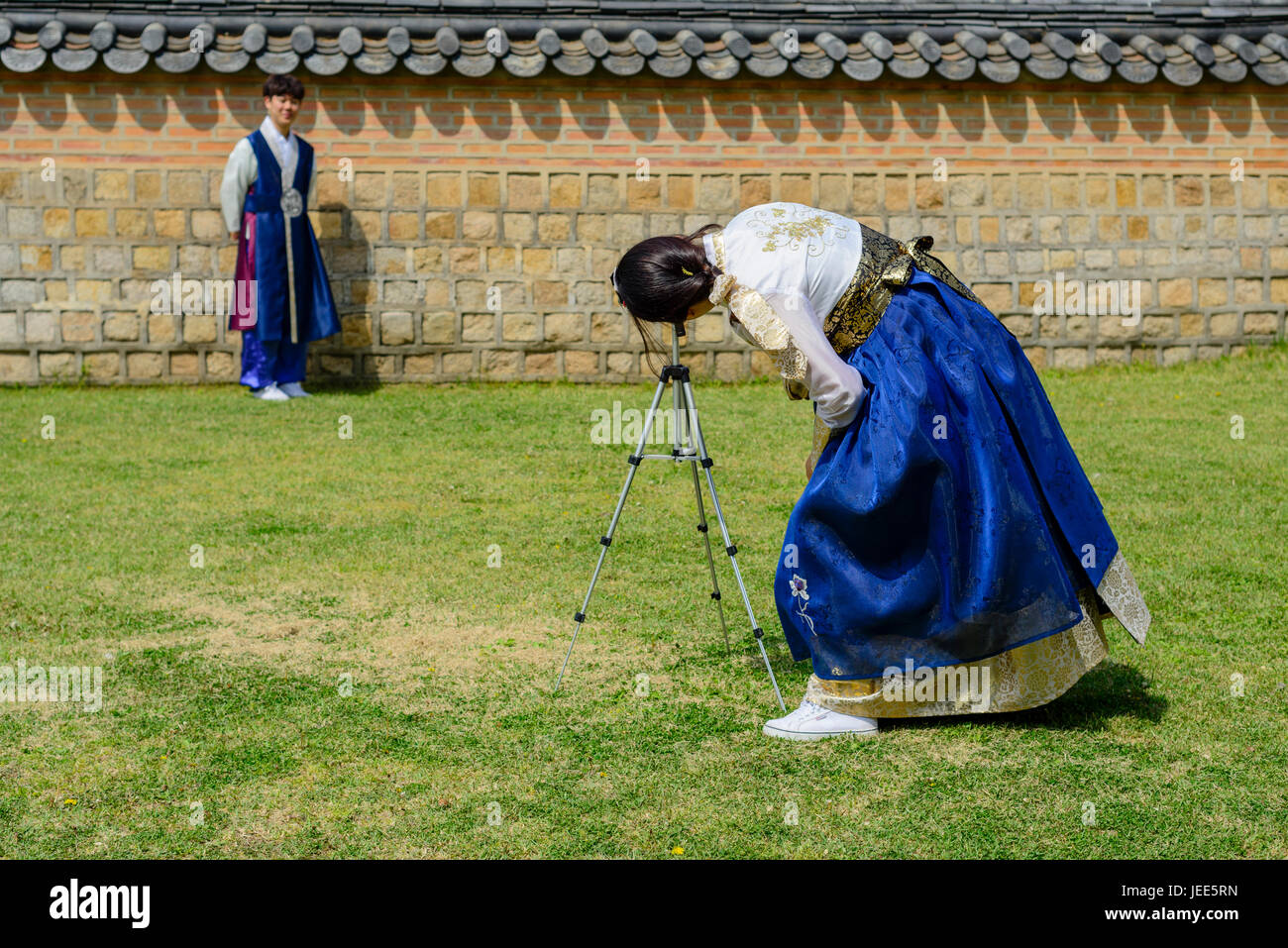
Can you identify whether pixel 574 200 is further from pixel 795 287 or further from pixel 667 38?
pixel 795 287

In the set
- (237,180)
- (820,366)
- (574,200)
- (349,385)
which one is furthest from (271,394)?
(820,366)

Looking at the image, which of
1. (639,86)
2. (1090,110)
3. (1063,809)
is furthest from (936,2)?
(1063,809)

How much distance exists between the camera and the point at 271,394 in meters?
11.0

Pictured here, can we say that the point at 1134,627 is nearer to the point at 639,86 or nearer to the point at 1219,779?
the point at 1219,779

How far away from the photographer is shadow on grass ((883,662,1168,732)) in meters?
4.79

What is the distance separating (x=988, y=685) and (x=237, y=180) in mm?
7819

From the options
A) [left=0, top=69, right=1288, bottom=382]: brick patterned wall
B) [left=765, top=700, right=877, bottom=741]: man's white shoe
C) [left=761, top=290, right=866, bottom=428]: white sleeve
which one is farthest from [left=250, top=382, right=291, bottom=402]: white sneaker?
→ [left=761, top=290, right=866, bottom=428]: white sleeve

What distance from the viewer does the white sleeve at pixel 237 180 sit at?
10.8 m

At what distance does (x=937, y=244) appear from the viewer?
11.9 metres

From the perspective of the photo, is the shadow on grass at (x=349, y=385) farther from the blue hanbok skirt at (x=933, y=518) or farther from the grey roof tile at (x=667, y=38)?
the blue hanbok skirt at (x=933, y=518)

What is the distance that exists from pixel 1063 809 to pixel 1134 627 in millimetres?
812

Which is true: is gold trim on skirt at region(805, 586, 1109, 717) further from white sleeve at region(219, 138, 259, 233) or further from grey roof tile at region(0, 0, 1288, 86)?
grey roof tile at region(0, 0, 1288, 86)

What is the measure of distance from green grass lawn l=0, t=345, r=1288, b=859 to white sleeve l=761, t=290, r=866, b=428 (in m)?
1.07

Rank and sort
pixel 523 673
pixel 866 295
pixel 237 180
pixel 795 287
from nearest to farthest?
pixel 795 287, pixel 866 295, pixel 523 673, pixel 237 180
